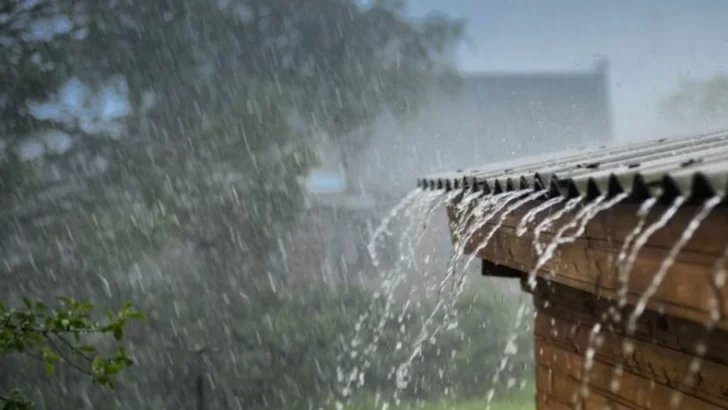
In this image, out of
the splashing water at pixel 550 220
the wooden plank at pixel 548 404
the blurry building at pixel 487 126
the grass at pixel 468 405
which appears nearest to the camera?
the splashing water at pixel 550 220

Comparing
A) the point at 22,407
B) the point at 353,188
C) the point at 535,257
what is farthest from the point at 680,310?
the point at 353,188

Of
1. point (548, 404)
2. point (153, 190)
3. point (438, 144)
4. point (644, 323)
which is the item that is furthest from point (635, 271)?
point (438, 144)

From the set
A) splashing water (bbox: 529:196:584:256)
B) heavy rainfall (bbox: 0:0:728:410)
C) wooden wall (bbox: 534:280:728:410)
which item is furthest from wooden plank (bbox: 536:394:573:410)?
heavy rainfall (bbox: 0:0:728:410)

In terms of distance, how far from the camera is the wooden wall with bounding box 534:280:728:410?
160cm

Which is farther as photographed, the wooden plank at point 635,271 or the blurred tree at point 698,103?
the blurred tree at point 698,103

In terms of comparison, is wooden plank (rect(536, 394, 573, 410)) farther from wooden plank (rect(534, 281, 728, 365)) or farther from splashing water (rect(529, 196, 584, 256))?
splashing water (rect(529, 196, 584, 256))

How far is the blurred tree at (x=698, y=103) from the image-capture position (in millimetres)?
15062

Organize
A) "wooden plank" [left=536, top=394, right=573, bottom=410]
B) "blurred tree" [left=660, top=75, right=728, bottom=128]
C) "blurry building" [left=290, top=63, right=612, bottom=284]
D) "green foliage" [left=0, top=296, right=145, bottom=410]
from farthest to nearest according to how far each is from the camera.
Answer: "blurred tree" [left=660, top=75, right=728, bottom=128], "blurry building" [left=290, top=63, right=612, bottom=284], "green foliage" [left=0, top=296, right=145, bottom=410], "wooden plank" [left=536, top=394, right=573, bottom=410]

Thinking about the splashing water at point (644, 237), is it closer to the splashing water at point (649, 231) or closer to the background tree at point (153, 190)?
the splashing water at point (649, 231)

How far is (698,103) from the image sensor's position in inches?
639

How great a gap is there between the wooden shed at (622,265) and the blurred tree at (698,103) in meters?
12.9

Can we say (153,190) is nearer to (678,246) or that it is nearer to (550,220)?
(550,220)

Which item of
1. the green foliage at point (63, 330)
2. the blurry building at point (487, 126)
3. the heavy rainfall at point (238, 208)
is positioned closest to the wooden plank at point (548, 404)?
the green foliage at point (63, 330)

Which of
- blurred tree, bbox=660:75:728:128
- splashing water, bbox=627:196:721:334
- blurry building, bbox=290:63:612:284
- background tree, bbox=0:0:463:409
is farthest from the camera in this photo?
blurred tree, bbox=660:75:728:128
